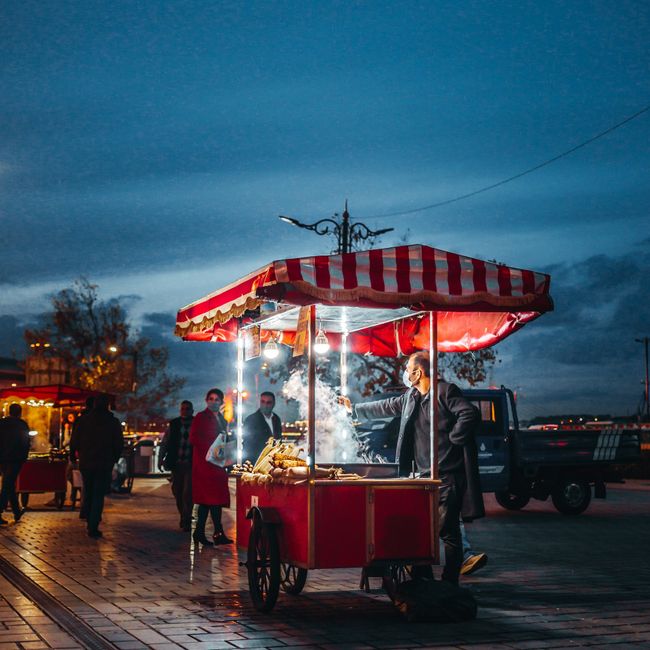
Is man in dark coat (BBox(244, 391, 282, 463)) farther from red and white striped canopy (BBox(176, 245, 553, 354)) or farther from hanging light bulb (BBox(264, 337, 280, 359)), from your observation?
red and white striped canopy (BBox(176, 245, 553, 354))

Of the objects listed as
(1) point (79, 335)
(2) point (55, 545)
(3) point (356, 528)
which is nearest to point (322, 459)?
(3) point (356, 528)

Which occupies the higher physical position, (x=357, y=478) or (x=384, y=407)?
(x=384, y=407)

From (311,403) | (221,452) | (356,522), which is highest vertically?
(311,403)

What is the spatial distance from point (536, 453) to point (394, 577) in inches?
454

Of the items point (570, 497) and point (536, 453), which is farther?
point (570, 497)

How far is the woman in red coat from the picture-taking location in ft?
40.6

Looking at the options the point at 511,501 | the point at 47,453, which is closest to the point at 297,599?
the point at 511,501

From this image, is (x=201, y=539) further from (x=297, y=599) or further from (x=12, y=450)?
(x=12, y=450)

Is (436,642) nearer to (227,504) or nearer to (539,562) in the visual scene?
(539,562)

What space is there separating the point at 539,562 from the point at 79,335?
51243 mm

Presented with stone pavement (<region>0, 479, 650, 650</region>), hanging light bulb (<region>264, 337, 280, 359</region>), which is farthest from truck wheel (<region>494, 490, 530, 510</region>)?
hanging light bulb (<region>264, 337, 280, 359</region>)

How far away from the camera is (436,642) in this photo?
669 centimetres

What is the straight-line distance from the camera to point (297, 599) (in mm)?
8555

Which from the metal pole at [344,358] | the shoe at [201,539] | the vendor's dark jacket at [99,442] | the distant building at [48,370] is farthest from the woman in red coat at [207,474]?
the distant building at [48,370]
